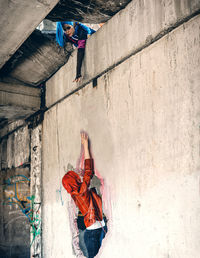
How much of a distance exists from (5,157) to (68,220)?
350cm

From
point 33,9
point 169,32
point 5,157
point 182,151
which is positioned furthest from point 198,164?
point 5,157

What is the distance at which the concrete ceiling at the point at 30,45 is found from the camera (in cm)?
276

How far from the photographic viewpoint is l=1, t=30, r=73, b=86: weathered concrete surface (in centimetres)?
406

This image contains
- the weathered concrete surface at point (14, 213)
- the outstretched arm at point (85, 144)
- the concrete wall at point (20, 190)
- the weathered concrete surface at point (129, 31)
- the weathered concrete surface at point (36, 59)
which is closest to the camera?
the weathered concrete surface at point (129, 31)

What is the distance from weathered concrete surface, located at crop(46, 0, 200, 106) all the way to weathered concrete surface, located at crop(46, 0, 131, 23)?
0.09 m

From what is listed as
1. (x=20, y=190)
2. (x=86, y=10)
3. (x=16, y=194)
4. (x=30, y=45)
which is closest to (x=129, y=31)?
(x=86, y=10)

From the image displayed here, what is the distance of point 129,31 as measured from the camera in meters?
2.86

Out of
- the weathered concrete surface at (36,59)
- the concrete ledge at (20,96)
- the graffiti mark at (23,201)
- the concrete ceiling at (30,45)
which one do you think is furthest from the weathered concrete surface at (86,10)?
the graffiti mark at (23,201)

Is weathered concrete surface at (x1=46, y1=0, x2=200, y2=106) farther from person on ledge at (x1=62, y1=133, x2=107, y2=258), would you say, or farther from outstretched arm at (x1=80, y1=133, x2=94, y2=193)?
person on ledge at (x1=62, y1=133, x2=107, y2=258)

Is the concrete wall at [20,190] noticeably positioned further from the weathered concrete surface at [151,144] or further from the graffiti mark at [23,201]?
the weathered concrete surface at [151,144]

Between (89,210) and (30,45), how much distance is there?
9.60ft

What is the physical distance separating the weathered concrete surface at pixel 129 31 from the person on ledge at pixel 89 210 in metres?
1.57

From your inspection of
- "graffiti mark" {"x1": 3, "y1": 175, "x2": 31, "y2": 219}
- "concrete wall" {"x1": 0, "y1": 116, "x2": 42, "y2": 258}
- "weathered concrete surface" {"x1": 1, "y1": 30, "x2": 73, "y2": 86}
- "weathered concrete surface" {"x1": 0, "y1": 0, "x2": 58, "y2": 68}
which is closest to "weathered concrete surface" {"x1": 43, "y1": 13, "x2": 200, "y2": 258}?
"weathered concrete surface" {"x1": 0, "y1": 0, "x2": 58, "y2": 68}

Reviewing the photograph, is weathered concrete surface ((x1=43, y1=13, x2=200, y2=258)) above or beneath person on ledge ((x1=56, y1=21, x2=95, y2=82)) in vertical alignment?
beneath
